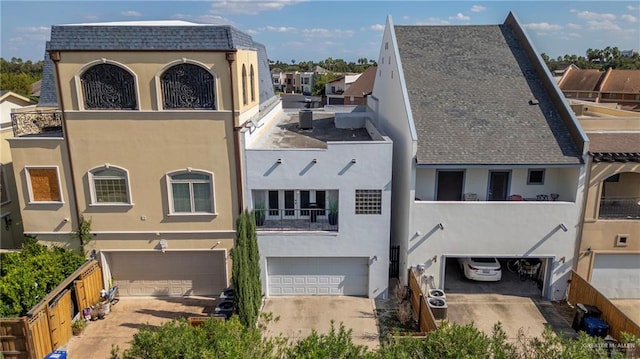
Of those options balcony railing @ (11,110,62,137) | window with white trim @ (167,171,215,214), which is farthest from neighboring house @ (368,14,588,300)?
balcony railing @ (11,110,62,137)

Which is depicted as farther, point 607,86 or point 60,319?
point 607,86

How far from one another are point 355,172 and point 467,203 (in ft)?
14.7

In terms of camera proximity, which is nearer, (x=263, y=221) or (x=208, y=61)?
(x=208, y=61)

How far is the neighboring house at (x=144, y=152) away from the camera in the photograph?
15.3 m

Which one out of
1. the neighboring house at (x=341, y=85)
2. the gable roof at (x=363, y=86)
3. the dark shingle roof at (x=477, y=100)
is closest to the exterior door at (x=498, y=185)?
the dark shingle roof at (x=477, y=100)

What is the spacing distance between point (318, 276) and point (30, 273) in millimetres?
10511

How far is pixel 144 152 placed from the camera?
53.1 ft

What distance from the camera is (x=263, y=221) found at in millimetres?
17469

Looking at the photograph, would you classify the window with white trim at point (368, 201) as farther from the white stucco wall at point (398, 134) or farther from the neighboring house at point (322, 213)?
the white stucco wall at point (398, 134)

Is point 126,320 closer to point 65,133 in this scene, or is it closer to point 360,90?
point 65,133

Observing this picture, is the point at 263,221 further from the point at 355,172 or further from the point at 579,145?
the point at 579,145

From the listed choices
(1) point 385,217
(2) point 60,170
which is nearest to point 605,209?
(1) point 385,217

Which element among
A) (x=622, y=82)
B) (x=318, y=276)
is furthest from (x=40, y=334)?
(x=622, y=82)

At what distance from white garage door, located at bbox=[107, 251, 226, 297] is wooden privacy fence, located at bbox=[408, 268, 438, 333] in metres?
7.75
